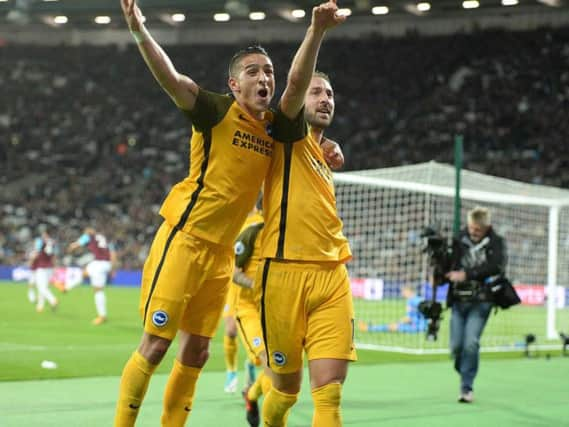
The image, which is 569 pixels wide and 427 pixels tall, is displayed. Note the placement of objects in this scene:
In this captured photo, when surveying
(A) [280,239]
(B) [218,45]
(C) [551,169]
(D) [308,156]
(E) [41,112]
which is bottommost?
(A) [280,239]

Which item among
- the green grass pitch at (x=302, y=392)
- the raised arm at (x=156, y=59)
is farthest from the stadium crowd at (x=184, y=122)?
the raised arm at (x=156, y=59)

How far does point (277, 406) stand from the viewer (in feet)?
18.6

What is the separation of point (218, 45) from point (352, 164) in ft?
33.2

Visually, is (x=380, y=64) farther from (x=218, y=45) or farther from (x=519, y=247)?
(x=519, y=247)

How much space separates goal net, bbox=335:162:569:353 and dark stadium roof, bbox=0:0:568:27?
9696 mm

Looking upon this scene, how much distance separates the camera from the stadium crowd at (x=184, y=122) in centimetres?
3734

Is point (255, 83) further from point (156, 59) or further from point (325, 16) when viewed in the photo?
point (325, 16)

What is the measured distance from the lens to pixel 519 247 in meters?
26.1

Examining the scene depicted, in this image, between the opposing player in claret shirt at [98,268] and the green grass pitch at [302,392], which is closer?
the green grass pitch at [302,392]

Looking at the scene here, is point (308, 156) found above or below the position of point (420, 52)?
below

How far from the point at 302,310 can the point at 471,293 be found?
17.0ft

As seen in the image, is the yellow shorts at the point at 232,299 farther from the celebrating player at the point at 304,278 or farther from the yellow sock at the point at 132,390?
the celebrating player at the point at 304,278

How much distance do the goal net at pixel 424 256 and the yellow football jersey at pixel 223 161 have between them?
213 inches

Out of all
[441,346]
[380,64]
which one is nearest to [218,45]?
[380,64]
